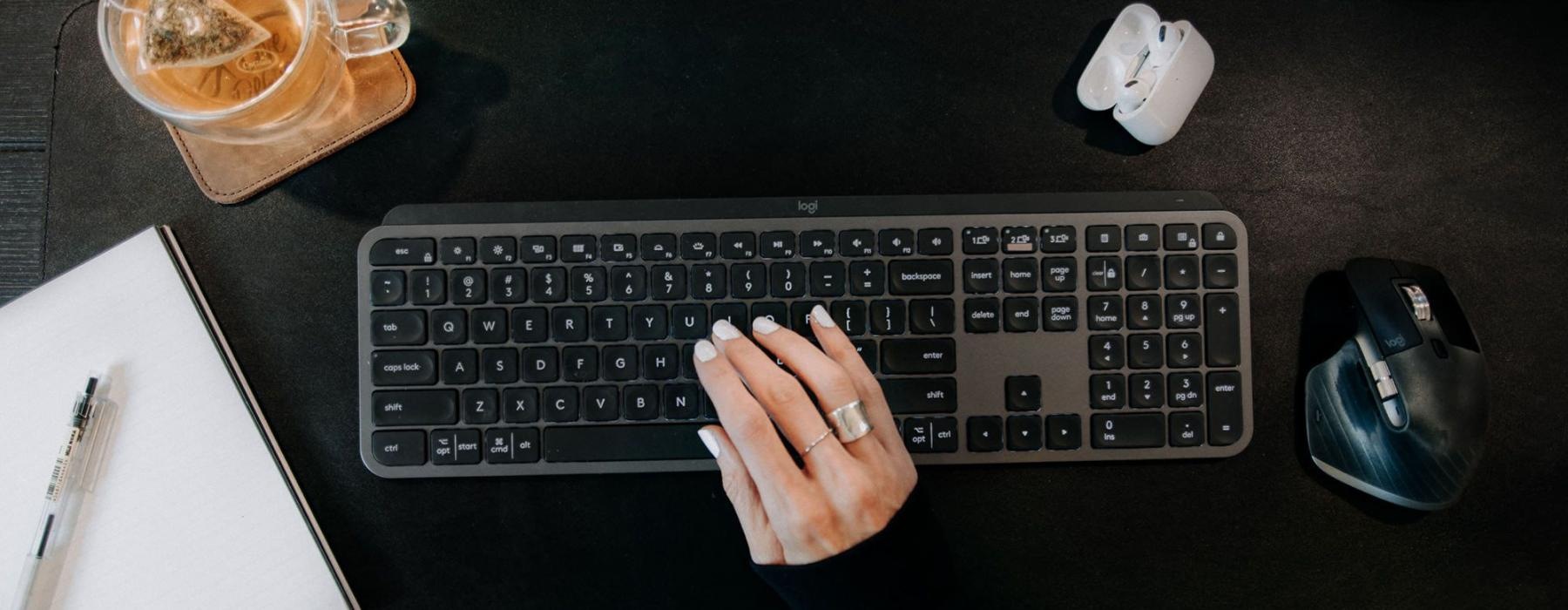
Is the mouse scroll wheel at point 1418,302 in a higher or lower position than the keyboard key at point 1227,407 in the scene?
higher

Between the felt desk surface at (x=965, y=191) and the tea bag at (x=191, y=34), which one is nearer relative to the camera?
the tea bag at (x=191, y=34)

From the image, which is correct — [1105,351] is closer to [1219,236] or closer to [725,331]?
[1219,236]

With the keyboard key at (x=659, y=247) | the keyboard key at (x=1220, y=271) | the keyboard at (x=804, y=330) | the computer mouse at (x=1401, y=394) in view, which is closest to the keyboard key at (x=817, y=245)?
the keyboard at (x=804, y=330)

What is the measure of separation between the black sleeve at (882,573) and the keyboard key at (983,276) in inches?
6.7

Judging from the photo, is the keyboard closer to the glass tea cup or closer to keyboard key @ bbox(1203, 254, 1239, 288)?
keyboard key @ bbox(1203, 254, 1239, 288)

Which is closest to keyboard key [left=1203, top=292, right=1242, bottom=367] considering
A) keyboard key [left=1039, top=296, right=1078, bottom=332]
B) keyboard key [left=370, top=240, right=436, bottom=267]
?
keyboard key [left=1039, top=296, right=1078, bottom=332]

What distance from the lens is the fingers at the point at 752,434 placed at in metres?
0.63

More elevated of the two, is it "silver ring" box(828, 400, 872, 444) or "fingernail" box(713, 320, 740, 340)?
"fingernail" box(713, 320, 740, 340)

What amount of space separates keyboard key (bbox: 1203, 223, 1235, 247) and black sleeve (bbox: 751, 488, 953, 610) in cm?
31

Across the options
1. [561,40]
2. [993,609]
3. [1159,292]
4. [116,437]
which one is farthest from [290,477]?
[1159,292]

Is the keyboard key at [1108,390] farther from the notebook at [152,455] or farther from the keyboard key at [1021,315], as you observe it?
the notebook at [152,455]

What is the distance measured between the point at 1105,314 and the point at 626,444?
41 centimetres

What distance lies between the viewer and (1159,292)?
688mm

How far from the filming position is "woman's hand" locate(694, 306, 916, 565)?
632 mm
